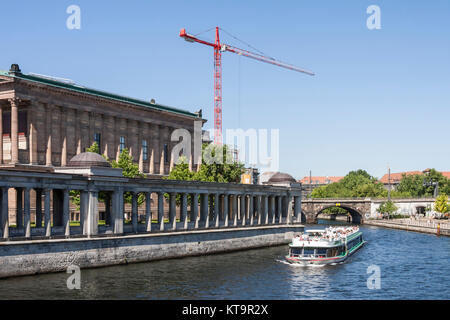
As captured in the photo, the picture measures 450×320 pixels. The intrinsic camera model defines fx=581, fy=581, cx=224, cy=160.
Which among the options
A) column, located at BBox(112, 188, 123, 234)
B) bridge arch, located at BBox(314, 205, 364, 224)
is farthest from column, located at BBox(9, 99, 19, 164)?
bridge arch, located at BBox(314, 205, 364, 224)

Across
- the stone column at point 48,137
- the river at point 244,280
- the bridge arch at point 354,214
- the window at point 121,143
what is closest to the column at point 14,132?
the stone column at point 48,137

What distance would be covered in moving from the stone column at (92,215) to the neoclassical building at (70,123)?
1186 inches

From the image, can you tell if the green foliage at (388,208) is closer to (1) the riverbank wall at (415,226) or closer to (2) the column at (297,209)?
(1) the riverbank wall at (415,226)

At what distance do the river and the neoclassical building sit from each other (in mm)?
35630

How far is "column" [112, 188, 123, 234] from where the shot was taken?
63.2 m

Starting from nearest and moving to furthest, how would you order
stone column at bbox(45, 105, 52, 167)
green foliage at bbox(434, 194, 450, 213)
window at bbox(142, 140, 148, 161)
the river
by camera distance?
the river, stone column at bbox(45, 105, 52, 167), window at bbox(142, 140, 148, 161), green foliage at bbox(434, 194, 450, 213)

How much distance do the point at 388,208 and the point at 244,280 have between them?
117 meters

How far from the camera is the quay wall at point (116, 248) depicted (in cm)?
5232

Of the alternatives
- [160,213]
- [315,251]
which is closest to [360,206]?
[315,251]

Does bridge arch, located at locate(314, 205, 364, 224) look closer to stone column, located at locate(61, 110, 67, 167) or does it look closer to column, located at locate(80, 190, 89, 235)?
stone column, located at locate(61, 110, 67, 167)

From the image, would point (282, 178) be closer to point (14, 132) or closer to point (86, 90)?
point (86, 90)
